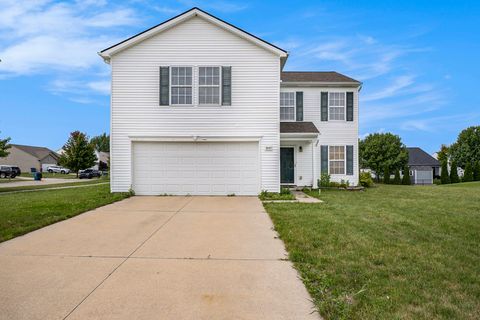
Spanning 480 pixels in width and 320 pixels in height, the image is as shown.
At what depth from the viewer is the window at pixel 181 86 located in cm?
1356

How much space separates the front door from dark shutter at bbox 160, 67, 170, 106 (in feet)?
22.8

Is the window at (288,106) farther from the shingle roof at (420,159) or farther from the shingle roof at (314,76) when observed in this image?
the shingle roof at (420,159)

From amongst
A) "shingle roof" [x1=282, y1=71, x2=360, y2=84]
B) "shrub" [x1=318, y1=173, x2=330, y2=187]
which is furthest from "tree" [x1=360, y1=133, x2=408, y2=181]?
"shrub" [x1=318, y1=173, x2=330, y2=187]

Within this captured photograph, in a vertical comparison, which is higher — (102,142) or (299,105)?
(102,142)

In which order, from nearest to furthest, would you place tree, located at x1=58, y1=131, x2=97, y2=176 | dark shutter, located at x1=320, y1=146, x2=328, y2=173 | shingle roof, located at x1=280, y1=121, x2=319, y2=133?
shingle roof, located at x1=280, y1=121, x2=319, y2=133
dark shutter, located at x1=320, y1=146, x2=328, y2=173
tree, located at x1=58, y1=131, x2=97, y2=176

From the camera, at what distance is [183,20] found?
13539mm

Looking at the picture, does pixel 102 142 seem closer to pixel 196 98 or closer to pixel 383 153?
pixel 383 153

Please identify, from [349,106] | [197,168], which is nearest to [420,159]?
[349,106]

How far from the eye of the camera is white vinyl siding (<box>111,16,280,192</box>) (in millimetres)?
13469

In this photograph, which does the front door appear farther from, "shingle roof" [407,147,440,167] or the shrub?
"shingle roof" [407,147,440,167]

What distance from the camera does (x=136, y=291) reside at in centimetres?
374

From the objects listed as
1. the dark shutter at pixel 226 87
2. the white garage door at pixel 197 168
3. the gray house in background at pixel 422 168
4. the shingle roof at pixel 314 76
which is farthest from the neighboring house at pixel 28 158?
the gray house in background at pixel 422 168

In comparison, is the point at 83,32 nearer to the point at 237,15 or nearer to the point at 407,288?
the point at 237,15

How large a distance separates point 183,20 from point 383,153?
41137 millimetres
